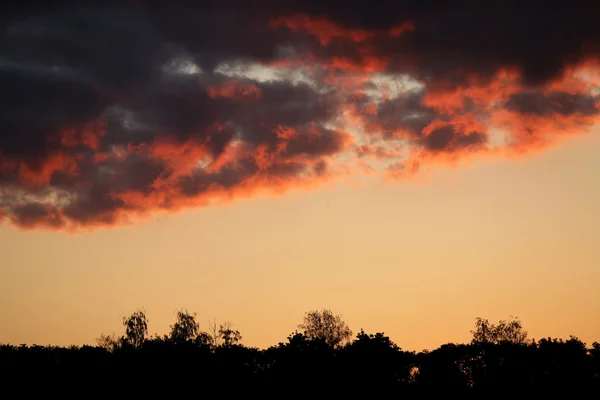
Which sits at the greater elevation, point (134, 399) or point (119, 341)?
point (119, 341)

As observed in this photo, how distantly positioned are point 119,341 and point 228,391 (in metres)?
61.1

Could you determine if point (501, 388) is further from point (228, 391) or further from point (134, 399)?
point (134, 399)

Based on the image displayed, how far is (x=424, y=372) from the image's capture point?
8869 cm

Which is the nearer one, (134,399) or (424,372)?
(134,399)

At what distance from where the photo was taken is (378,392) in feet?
269

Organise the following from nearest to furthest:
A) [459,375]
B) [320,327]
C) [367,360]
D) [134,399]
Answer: [134,399] → [367,360] → [459,375] → [320,327]

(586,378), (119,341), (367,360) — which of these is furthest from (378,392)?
(119,341)

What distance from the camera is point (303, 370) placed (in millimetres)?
85125

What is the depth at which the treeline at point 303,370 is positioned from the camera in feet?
259

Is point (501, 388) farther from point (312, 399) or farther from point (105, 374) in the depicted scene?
point (105, 374)

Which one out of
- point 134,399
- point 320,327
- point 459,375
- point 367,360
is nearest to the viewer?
point 134,399

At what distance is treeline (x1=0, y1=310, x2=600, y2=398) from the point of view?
259 ft

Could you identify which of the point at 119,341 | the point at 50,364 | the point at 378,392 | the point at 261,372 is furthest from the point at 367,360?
the point at 119,341

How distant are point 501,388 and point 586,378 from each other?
10335mm
